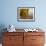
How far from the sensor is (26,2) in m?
4.63

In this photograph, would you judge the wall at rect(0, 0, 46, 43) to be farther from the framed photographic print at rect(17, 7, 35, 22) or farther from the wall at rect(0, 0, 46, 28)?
the framed photographic print at rect(17, 7, 35, 22)

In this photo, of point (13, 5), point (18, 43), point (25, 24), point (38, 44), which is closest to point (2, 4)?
point (13, 5)

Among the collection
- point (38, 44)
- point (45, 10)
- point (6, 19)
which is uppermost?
point (45, 10)

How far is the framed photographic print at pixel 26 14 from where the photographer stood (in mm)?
4633

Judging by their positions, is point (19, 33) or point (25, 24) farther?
point (25, 24)

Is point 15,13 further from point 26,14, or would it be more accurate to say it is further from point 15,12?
point 26,14

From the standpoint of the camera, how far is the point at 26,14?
183 inches

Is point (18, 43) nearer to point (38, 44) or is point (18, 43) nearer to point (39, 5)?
point (38, 44)

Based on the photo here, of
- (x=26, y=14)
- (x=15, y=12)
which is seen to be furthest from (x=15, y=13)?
(x=26, y=14)

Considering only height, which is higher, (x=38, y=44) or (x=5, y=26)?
(x=5, y=26)

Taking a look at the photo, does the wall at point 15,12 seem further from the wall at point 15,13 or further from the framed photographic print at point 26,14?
the framed photographic print at point 26,14

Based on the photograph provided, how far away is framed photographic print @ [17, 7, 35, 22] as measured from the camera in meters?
4.63

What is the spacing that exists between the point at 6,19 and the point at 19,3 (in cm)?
70

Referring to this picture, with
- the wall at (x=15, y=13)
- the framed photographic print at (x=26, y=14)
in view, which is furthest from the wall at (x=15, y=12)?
the framed photographic print at (x=26, y=14)
